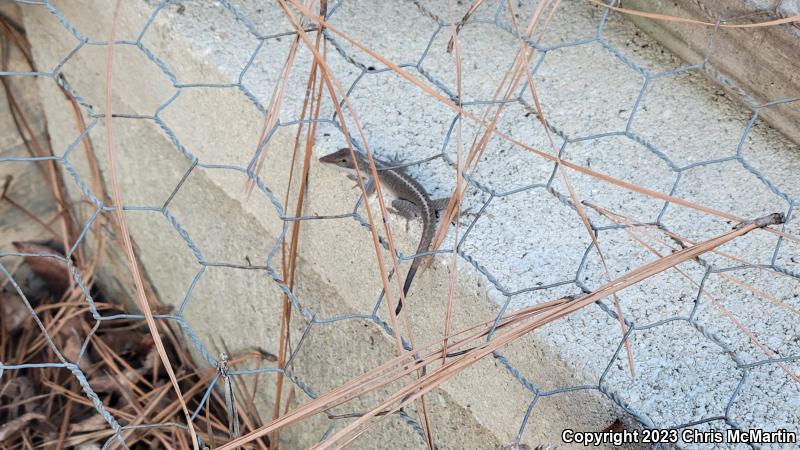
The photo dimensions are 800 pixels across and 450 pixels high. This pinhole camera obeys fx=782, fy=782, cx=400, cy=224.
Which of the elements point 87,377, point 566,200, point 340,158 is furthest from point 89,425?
point 566,200

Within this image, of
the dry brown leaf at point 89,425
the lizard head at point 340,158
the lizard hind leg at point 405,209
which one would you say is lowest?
the dry brown leaf at point 89,425

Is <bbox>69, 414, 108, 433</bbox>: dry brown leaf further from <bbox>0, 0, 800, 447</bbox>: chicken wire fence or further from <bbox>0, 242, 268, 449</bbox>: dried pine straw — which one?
<bbox>0, 0, 800, 447</bbox>: chicken wire fence

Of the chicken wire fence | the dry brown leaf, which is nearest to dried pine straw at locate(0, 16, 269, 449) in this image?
Result: the dry brown leaf

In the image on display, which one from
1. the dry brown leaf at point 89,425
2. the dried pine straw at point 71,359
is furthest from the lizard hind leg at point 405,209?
the dry brown leaf at point 89,425

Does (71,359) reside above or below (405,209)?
below

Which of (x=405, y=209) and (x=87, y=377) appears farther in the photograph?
(x=87, y=377)

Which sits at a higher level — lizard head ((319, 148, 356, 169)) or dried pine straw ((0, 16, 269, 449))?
lizard head ((319, 148, 356, 169))

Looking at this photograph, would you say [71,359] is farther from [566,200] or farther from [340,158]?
[566,200]

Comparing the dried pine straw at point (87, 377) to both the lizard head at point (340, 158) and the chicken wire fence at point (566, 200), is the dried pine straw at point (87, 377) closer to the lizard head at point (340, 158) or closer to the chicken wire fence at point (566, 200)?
the chicken wire fence at point (566, 200)

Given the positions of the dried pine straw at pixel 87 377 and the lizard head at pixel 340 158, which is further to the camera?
the dried pine straw at pixel 87 377
